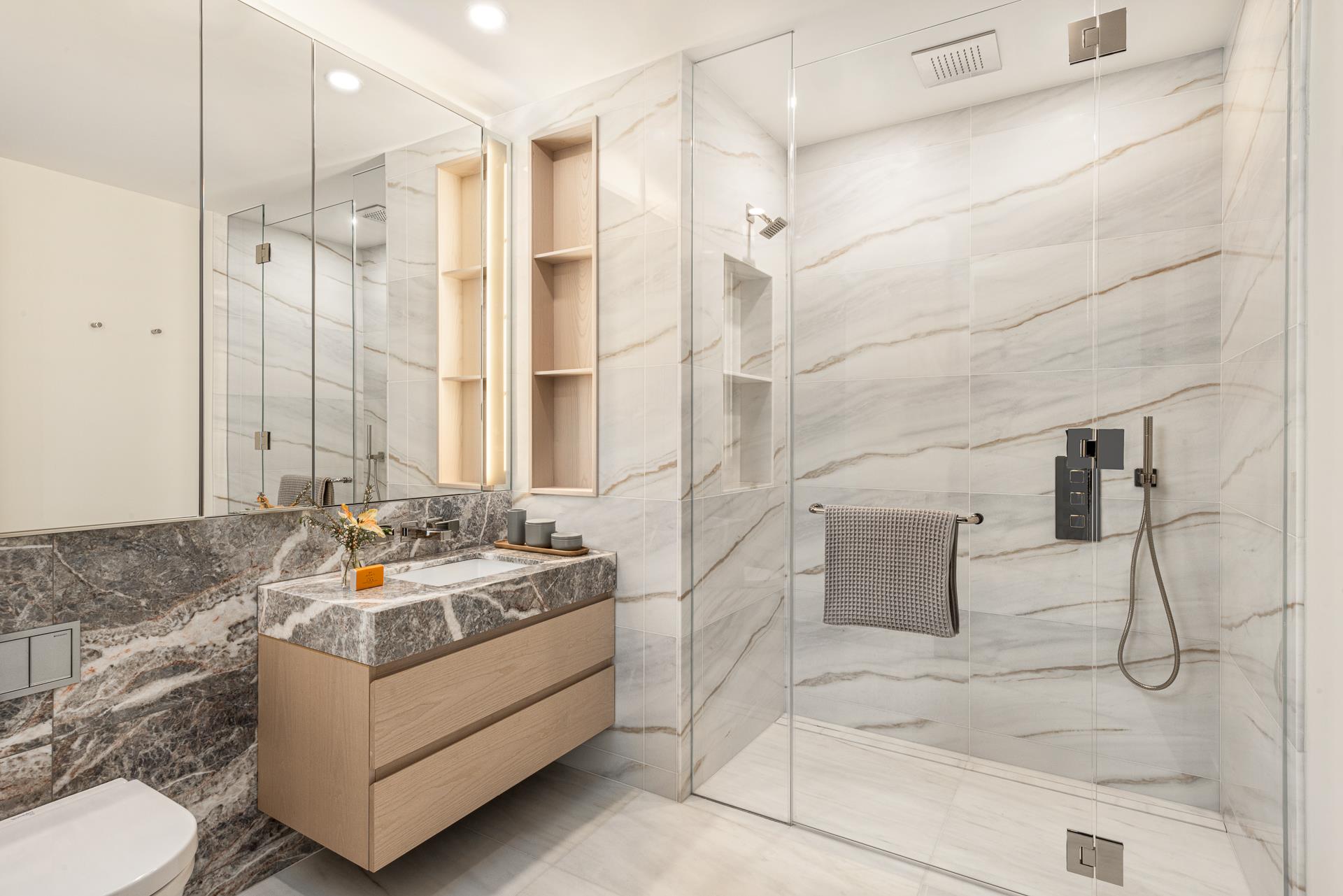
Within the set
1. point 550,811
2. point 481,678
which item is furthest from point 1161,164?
point 550,811

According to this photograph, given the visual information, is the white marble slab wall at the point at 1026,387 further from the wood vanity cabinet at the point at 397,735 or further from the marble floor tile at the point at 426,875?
the marble floor tile at the point at 426,875

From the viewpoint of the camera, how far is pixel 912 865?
1955 millimetres

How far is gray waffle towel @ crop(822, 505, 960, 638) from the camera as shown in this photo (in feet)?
6.27

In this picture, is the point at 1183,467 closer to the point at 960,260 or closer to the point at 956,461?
the point at 956,461

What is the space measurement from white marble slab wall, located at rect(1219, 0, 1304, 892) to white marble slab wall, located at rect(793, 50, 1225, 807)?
34 mm

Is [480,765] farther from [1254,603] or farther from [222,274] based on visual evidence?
[1254,603]

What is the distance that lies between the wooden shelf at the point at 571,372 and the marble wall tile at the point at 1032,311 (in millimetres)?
1298

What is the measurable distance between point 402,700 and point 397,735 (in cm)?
8

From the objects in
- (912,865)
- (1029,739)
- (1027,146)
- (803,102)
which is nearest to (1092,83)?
(1027,146)

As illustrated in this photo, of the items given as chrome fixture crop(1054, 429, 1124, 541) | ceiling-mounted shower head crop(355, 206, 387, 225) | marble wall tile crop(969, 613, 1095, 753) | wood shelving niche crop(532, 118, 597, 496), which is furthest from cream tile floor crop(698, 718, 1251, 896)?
ceiling-mounted shower head crop(355, 206, 387, 225)

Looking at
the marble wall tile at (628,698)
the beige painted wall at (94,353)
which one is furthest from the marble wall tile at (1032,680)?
the beige painted wall at (94,353)

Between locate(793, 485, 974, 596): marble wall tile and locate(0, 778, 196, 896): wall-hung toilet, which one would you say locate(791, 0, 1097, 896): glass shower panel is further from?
locate(0, 778, 196, 896): wall-hung toilet

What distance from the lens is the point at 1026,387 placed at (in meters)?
1.80

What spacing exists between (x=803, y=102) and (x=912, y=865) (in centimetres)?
231
